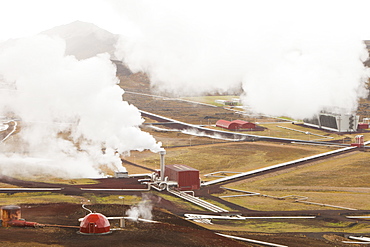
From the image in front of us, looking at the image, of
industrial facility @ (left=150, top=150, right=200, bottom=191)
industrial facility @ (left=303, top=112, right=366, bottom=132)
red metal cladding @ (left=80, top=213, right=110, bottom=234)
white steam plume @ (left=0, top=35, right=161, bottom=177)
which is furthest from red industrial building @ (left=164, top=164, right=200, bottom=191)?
industrial facility @ (left=303, top=112, right=366, bottom=132)

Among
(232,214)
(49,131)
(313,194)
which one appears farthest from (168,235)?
(49,131)

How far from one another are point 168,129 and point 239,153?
49.6 metres

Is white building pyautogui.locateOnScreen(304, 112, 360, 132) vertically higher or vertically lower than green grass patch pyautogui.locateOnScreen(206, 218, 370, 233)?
higher

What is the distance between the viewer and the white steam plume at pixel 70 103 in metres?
109

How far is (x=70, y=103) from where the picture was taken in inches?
4680

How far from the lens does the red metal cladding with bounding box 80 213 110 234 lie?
2170 inches

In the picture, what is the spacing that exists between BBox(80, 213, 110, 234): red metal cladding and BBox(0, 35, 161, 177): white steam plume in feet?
159

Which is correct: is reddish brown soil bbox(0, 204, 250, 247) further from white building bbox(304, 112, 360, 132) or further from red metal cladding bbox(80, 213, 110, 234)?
white building bbox(304, 112, 360, 132)

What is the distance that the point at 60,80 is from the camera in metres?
116

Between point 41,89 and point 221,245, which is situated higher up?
point 41,89

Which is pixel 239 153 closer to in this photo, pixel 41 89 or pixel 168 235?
pixel 41 89

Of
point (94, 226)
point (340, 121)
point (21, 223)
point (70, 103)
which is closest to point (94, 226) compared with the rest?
point (94, 226)

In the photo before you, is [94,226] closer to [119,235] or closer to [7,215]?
[119,235]

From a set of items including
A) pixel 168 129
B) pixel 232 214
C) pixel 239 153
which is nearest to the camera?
pixel 232 214
